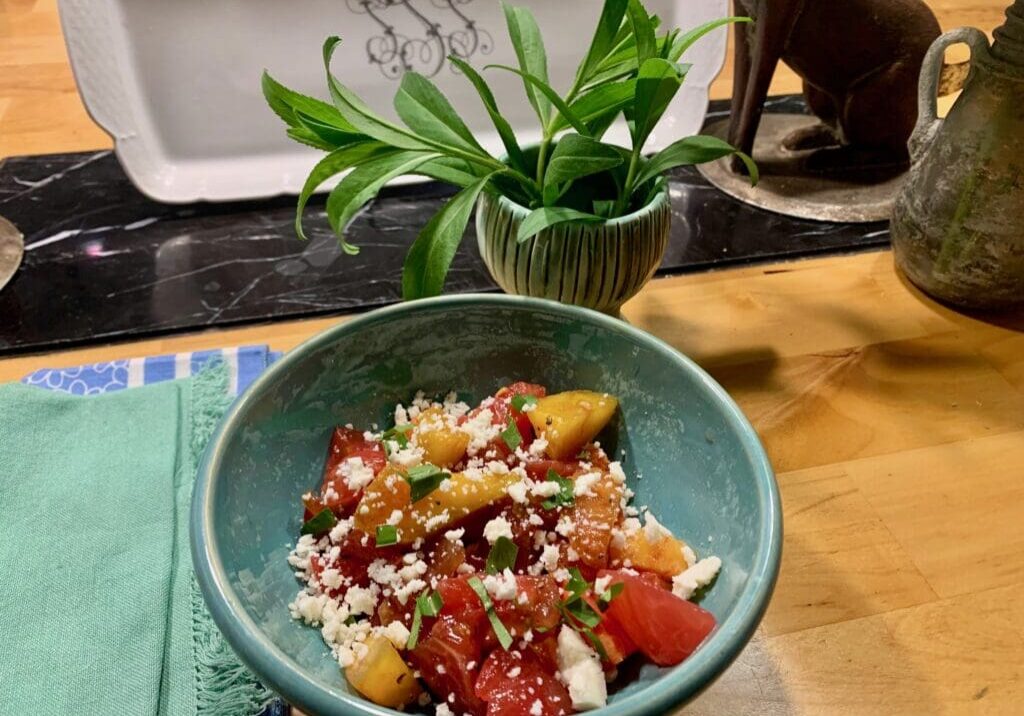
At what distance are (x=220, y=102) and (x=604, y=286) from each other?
698 millimetres

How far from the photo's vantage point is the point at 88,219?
43.2 inches

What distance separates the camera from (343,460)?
2.06 feet

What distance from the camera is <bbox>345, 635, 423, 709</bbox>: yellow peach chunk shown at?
480 mm

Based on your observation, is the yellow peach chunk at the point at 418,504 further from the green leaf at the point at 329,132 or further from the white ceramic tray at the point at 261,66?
the white ceramic tray at the point at 261,66

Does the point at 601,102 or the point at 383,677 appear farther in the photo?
the point at 601,102

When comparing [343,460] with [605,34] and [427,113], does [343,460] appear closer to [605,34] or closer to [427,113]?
[427,113]

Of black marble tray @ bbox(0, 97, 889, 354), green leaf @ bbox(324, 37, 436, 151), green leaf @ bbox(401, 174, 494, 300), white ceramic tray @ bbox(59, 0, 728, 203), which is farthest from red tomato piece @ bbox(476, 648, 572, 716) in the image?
white ceramic tray @ bbox(59, 0, 728, 203)

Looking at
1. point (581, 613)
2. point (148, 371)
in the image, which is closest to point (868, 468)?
point (581, 613)

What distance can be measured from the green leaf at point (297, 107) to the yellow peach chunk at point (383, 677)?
421 millimetres

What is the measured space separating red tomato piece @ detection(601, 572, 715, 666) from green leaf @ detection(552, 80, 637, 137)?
41 cm

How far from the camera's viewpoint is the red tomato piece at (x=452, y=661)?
0.48 m

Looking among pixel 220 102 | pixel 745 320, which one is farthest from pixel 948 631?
pixel 220 102

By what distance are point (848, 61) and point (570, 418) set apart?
2.47 ft

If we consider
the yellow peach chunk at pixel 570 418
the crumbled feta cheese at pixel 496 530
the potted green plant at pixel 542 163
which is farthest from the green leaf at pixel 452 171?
the crumbled feta cheese at pixel 496 530
